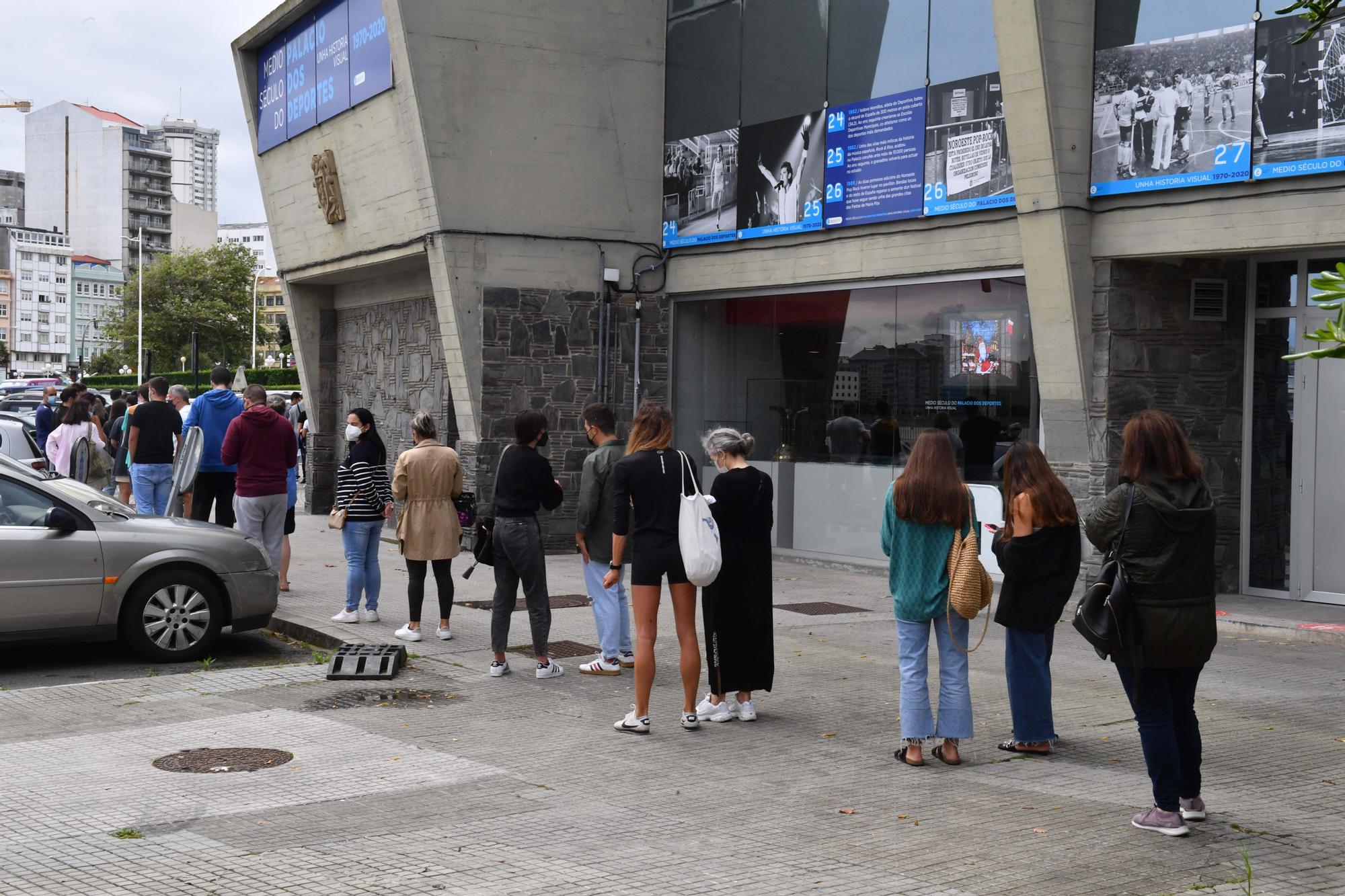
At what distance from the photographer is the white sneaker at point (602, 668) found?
9461 mm

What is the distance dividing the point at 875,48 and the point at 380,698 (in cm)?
961

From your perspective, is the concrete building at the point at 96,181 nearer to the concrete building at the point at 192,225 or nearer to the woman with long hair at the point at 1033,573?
the concrete building at the point at 192,225

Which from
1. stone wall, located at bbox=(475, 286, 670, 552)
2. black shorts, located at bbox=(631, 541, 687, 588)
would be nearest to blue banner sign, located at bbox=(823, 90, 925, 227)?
stone wall, located at bbox=(475, 286, 670, 552)

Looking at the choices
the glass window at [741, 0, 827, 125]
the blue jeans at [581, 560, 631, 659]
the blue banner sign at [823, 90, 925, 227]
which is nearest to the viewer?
the blue jeans at [581, 560, 631, 659]

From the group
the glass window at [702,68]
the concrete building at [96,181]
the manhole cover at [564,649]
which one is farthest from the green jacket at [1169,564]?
the concrete building at [96,181]

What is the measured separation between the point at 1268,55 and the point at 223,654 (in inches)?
385

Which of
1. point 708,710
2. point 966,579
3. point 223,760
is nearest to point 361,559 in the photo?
point 708,710

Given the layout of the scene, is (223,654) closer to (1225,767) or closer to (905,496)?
Result: (905,496)

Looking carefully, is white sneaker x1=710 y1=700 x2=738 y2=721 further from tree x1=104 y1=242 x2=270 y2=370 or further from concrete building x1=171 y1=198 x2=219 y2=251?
concrete building x1=171 y1=198 x2=219 y2=251

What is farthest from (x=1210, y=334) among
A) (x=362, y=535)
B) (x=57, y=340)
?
(x=57, y=340)

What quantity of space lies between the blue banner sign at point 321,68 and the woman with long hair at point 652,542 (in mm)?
10871

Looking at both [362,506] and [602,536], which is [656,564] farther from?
[362,506]

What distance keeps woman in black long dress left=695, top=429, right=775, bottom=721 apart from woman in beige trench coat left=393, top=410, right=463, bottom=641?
3.13 metres

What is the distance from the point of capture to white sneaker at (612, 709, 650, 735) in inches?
302
